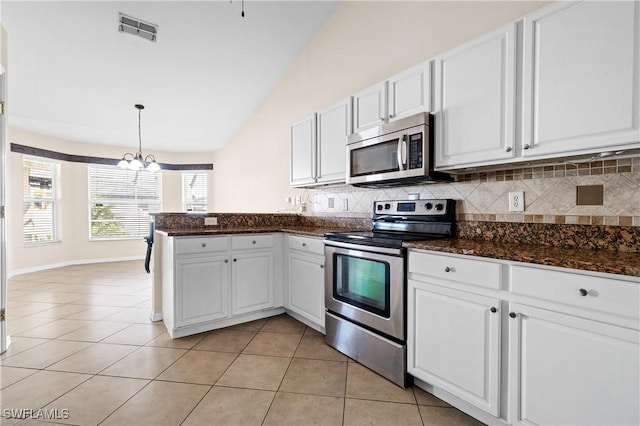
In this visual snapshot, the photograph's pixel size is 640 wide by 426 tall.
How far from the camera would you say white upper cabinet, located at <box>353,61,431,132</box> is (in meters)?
1.99

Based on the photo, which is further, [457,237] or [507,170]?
[457,237]

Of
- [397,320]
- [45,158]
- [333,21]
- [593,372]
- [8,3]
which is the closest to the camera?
[593,372]

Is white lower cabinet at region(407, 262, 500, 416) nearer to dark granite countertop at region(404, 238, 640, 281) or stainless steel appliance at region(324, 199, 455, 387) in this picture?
stainless steel appliance at region(324, 199, 455, 387)

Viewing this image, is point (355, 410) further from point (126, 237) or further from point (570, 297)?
point (126, 237)

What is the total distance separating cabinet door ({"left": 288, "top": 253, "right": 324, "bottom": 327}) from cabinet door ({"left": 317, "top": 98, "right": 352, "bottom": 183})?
2.60 ft

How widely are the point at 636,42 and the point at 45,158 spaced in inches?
296

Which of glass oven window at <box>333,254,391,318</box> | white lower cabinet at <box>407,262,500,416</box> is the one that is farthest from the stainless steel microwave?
white lower cabinet at <box>407,262,500,416</box>

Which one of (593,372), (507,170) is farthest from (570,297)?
(507,170)

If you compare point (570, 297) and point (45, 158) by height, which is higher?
point (45, 158)

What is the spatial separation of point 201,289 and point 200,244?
1.29 feet

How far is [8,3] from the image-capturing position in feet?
8.98

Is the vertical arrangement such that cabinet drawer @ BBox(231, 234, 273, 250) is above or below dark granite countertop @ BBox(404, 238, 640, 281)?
below

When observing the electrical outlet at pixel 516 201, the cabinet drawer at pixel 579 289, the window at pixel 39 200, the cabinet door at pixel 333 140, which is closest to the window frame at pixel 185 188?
the window at pixel 39 200

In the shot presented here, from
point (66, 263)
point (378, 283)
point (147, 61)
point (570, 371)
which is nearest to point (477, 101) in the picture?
point (378, 283)
